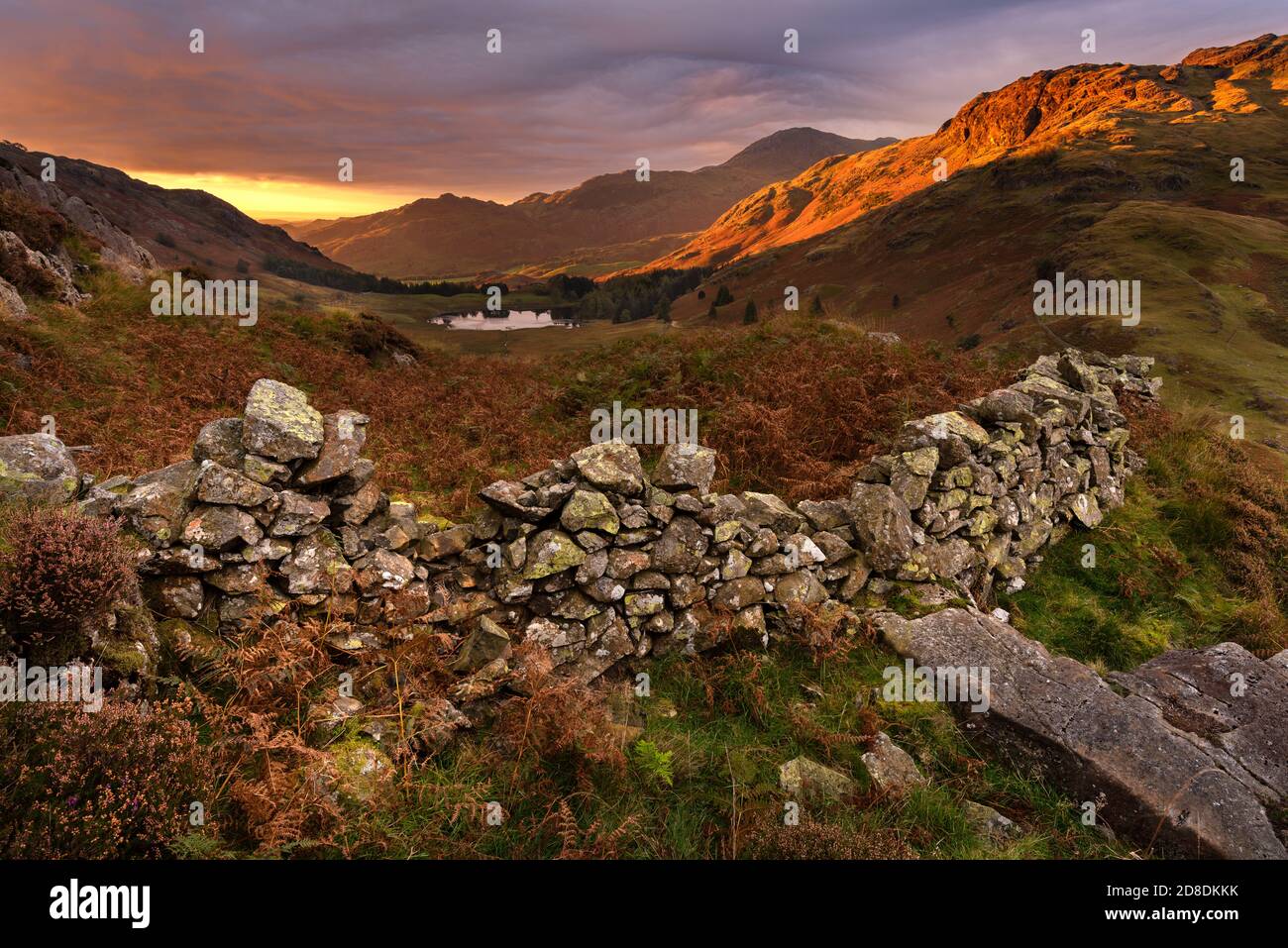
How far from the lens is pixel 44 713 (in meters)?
3.63

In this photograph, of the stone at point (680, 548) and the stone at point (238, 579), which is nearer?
the stone at point (238, 579)

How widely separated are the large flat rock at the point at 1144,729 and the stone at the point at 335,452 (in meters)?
6.75

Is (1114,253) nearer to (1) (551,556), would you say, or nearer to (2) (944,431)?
(2) (944,431)

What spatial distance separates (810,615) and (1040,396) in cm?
804

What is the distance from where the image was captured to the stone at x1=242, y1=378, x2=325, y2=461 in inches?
229

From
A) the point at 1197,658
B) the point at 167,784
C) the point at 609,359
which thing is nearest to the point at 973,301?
the point at 609,359

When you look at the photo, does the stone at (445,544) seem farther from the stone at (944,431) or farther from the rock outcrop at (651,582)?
the stone at (944,431)

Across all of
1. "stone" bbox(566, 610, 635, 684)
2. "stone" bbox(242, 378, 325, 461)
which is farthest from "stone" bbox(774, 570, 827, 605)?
"stone" bbox(242, 378, 325, 461)

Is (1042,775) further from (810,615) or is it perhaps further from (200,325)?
(200,325)

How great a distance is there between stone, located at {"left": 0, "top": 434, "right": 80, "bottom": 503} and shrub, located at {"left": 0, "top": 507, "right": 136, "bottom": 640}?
0.63 m

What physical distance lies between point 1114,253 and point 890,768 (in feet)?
384

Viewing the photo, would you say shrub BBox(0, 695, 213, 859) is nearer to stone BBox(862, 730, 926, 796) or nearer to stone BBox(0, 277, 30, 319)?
stone BBox(862, 730, 926, 796)

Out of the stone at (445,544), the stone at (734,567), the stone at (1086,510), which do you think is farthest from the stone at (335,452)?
the stone at (1086,510)

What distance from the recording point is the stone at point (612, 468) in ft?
22.2
